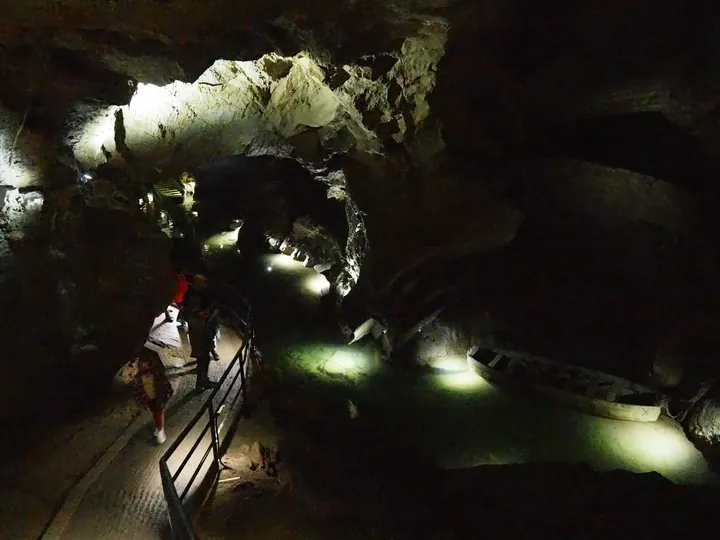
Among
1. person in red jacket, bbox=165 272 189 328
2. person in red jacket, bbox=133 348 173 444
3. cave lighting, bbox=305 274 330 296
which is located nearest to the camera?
person in red jacket, bbox=133 348 173 444

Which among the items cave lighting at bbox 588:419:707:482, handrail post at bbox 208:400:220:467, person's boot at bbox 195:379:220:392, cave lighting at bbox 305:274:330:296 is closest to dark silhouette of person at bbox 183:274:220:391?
person's boot at bbox 195:379:220:392

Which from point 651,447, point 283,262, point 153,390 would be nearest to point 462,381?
point 651,447

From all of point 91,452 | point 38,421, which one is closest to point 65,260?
point 38,421

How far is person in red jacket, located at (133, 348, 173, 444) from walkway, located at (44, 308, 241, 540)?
0.77 feet

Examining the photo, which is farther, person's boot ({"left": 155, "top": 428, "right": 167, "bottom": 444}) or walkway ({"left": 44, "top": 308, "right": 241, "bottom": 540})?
person's boot ({"left": 155, "top": 428, "right": 167, "bottom": 444})

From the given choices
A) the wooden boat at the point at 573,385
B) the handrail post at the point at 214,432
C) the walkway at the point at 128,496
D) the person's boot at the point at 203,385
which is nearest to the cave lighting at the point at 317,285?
the wooden boat at the point at 573,385

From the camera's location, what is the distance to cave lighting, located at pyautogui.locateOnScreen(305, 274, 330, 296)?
14.6 meters

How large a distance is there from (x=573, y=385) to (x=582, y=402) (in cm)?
42

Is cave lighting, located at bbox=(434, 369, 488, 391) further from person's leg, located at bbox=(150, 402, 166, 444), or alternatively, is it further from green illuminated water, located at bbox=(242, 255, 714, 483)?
person's leg, located at bbox=(150, 402, 166, 444)

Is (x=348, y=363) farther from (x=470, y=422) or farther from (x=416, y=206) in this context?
(x=416, y=206)

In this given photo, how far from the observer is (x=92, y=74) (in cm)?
700

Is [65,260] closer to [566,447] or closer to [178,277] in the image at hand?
[178,277]

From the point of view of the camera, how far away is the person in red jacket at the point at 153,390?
6.24m

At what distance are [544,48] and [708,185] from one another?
4.33m
